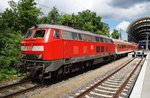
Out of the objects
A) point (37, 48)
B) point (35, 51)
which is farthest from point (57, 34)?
point (35, 51)

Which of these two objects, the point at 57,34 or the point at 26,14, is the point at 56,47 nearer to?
the point at 57,34

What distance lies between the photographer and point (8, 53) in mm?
15961

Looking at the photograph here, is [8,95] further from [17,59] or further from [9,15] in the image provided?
[9,15]

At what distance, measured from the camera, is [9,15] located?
28.0m

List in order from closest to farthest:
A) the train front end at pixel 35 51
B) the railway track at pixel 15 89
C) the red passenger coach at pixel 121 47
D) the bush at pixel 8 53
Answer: the railway track at pixel 15 89, the train front end at pixel 35 51, the bush at pixel 8 53, the red passenger coach at pixel 121 47

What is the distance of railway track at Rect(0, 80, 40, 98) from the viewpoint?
10.5 m

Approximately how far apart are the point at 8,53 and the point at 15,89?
4838mm

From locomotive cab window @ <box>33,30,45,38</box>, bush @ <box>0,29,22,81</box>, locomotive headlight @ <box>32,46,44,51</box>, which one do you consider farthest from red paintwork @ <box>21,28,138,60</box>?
bush @ <box>0,29,22,81</box>

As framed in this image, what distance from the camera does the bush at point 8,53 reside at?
1507 cm

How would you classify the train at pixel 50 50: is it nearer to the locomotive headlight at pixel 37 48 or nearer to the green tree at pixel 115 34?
the locomotive headlight at pixel 37 48

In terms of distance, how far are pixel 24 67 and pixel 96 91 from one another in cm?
442

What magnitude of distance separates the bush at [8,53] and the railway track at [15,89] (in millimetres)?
1893

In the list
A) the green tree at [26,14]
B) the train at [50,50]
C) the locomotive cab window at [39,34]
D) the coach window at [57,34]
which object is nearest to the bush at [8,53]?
the train at [50,50]

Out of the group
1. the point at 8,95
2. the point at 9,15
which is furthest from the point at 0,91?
the point at 9,15
